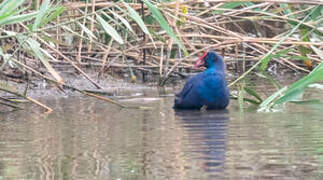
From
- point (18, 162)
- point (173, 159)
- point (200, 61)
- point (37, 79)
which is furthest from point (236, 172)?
point (37, 79)

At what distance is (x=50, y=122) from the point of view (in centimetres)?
604

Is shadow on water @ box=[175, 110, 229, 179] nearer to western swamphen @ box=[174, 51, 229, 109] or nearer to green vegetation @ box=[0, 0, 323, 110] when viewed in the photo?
western swamphen @ box=[174, 51, 229, 109]

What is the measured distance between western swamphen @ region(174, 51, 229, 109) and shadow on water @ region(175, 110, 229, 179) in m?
0.11

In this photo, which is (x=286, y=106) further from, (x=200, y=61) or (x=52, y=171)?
(x=52, y=171)

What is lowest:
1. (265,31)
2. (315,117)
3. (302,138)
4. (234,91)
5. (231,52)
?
(302,138)

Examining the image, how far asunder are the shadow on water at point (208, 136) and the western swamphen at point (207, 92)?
0.11m

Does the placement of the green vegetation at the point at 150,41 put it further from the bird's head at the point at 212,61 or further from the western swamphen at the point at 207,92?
the bird's head at the point at 212,61

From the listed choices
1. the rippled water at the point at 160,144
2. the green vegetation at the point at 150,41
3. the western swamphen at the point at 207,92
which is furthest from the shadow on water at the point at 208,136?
the green vegetation at the point at 150,41

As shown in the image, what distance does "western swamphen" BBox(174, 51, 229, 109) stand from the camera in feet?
22.4

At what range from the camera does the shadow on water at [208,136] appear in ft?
13.2

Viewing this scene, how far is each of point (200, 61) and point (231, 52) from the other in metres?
2.72

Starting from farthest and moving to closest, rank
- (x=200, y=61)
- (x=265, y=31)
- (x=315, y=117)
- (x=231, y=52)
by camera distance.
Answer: (x=265, y=31) < (x=231, y=52) < (x=200, y=61) < (x=315, y=117)

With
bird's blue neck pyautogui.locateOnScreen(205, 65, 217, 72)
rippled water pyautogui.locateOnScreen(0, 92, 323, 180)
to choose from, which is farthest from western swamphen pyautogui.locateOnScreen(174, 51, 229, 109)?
rippled water pyautogui.locateOnScreen(0, 92, 323, 180)

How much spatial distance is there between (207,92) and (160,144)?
2.21m
